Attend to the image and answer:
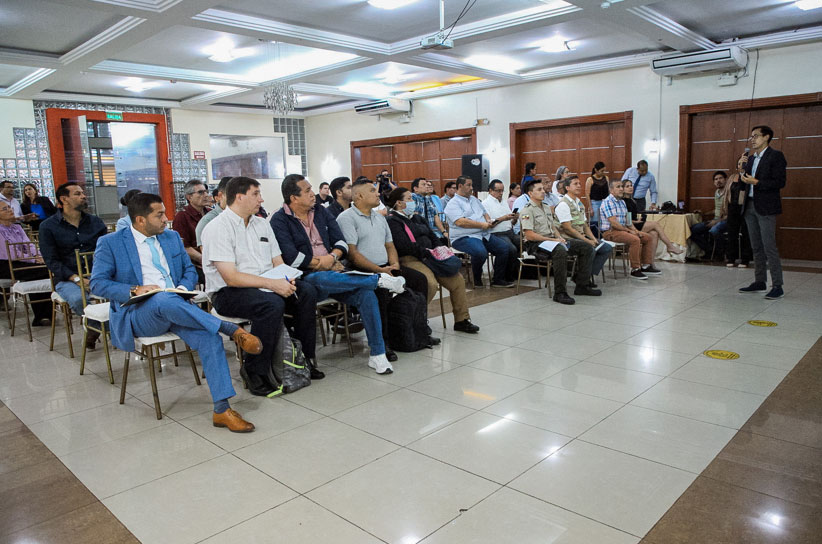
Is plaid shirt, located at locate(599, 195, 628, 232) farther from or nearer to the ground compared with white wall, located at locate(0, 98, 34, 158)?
nearer to the ground

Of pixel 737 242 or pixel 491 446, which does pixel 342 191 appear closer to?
pixel 491 446

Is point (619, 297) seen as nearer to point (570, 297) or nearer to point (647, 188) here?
point (570, 297)

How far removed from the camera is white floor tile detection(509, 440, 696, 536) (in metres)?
2.17

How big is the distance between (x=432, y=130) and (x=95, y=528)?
36.9 ft

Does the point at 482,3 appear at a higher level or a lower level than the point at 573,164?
higher

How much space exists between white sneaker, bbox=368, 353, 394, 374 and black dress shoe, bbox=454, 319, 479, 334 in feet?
3.58

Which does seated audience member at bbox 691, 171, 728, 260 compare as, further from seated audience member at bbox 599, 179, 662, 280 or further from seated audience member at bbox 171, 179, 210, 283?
seated audience member at bbox 171, 179, 210, 283

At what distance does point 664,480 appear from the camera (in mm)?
2406

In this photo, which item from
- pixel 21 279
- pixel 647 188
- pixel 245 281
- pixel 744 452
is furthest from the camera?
pixel 647 188

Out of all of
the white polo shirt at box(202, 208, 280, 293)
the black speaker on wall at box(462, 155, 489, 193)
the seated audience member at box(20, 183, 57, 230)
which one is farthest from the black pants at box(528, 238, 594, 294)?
the seated audience member at box(20, 183, 57, 230)

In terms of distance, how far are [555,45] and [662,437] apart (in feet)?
23.8

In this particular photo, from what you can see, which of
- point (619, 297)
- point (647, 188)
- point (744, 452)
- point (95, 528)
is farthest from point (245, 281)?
point (647, 188)

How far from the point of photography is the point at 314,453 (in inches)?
108

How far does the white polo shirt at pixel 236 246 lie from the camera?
3393 millimetres
